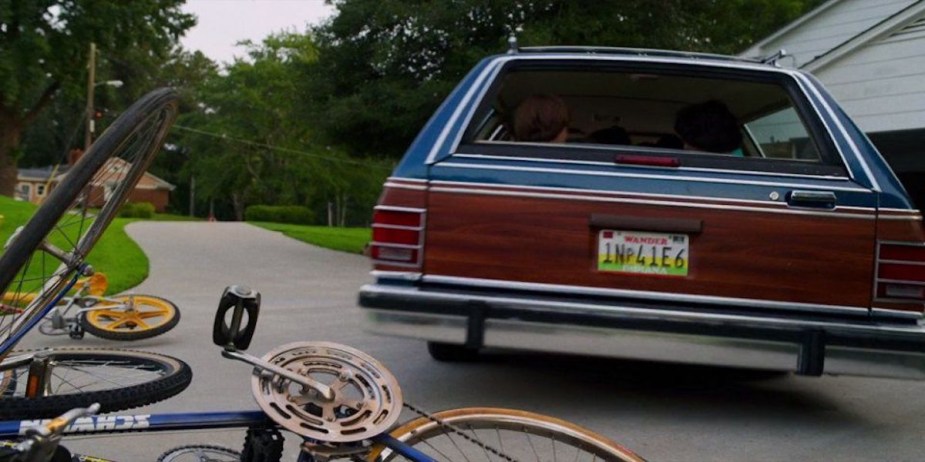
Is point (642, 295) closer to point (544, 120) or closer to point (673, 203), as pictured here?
point (673, 203)

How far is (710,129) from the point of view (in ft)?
18.8

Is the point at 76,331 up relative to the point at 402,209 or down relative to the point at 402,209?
down

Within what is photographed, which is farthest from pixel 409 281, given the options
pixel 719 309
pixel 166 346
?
pixel 166 346

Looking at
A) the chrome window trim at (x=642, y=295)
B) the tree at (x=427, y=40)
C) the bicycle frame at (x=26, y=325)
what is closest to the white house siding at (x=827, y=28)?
the tree at (x=427, y=40)

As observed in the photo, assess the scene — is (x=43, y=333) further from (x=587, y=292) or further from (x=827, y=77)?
(x=827, y=77)

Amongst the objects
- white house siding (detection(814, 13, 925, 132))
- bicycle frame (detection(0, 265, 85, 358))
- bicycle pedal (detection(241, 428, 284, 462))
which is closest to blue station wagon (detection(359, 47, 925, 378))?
bicycle frame (detection(0, 265, 85, 358))

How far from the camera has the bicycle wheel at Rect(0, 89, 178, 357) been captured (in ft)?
7.23

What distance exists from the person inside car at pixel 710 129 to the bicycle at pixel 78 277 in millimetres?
3490

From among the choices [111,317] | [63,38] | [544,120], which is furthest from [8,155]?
[544,120]

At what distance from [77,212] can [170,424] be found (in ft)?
2.51

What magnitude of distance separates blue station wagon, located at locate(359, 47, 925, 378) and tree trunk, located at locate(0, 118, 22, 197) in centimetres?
3487

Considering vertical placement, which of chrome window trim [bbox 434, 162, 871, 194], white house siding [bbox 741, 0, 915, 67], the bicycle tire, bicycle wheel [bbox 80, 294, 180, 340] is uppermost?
white house siding [bbox 741, 0, 915, 67]

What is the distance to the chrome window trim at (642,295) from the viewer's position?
14.4ft

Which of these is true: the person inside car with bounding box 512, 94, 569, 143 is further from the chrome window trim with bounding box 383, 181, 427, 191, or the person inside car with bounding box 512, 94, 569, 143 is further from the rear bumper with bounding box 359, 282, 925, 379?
the rear bumper with bounding box 359, 282, 925, 379
